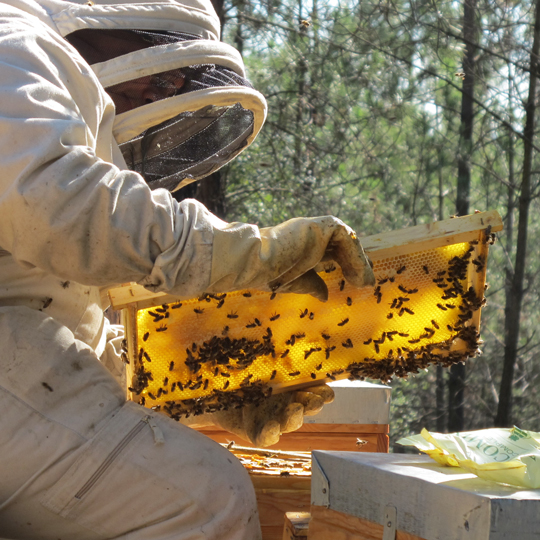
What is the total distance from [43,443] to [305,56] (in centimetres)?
714

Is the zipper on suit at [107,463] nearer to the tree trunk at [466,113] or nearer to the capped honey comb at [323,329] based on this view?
the capped honey comb at [323,329]

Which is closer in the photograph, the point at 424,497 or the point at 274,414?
the point at 424,497

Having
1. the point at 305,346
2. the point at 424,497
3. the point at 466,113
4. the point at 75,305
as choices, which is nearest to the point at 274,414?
the point at 305,346

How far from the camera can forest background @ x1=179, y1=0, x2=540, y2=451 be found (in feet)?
25.4

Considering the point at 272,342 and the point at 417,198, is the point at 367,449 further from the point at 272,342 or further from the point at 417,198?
the point at 417,198

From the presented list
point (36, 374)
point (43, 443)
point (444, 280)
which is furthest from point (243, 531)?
point (444, 280)

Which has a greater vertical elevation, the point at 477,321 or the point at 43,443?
the point at 477,321

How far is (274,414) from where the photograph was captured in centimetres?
330

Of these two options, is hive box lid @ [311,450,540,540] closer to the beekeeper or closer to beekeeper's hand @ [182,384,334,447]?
the beekeeper

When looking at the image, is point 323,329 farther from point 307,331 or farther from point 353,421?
point 353,421

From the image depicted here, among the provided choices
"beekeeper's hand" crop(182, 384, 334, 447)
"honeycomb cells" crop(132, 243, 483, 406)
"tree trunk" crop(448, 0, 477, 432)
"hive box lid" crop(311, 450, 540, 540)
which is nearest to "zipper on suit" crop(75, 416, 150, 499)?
"honeycomb cells" crop(132, 243, 483, 406)

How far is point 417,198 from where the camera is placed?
29.2 feet

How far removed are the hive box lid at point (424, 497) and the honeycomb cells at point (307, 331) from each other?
766 millimetres

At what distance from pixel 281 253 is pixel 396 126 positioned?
686 cm
